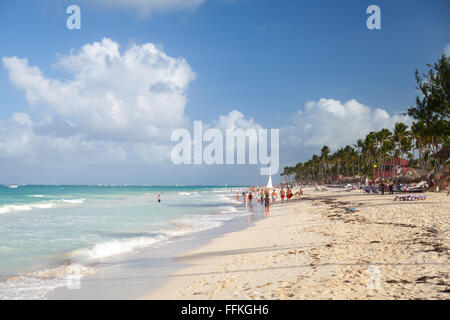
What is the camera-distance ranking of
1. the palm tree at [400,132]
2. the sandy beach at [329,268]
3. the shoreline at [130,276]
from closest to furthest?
the sandy beach at [329,268]
the shoreline at [130,276]
the palm tree at [400,132]

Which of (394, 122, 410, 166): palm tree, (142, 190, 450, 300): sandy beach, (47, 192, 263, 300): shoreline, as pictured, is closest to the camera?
(142, 190, 450, 300): sandy beach

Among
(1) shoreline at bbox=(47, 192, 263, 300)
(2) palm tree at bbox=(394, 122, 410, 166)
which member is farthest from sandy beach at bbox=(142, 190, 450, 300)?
(2) palm tree at bbox=(394, 122, 410, 166)

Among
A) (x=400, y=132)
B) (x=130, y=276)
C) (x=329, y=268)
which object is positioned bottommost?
(x=130, y=276)

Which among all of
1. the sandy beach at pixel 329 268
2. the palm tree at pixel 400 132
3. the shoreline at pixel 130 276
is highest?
the palm tree at pixel 400 132

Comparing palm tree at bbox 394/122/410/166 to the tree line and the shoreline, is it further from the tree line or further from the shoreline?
the shoreline

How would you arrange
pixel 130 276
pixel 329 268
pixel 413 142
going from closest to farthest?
pixel 329 268 → pixel 130 276 → pixel 413 142

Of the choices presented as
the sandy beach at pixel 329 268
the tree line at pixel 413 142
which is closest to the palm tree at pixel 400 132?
the tree line at pixel 413 142

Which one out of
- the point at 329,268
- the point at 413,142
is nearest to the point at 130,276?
the point at 329,268

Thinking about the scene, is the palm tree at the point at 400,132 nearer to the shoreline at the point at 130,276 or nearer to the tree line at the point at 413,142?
the tree line at the point at 413,142

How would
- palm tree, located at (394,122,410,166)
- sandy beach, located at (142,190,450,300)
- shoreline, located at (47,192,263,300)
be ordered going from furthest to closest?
palm tree, located at (394,122,410,166) → shoreline, located at (47,192,263,300) → sandy beach, located at (142,190,450,300)

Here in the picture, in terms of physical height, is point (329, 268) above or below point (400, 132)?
below

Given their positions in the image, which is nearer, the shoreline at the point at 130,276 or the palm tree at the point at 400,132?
the shoreline at the point at 130,276

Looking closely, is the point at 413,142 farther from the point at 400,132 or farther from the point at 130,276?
the point at 130,276

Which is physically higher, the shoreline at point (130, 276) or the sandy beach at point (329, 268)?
the sandy beach at point (329, 268)
